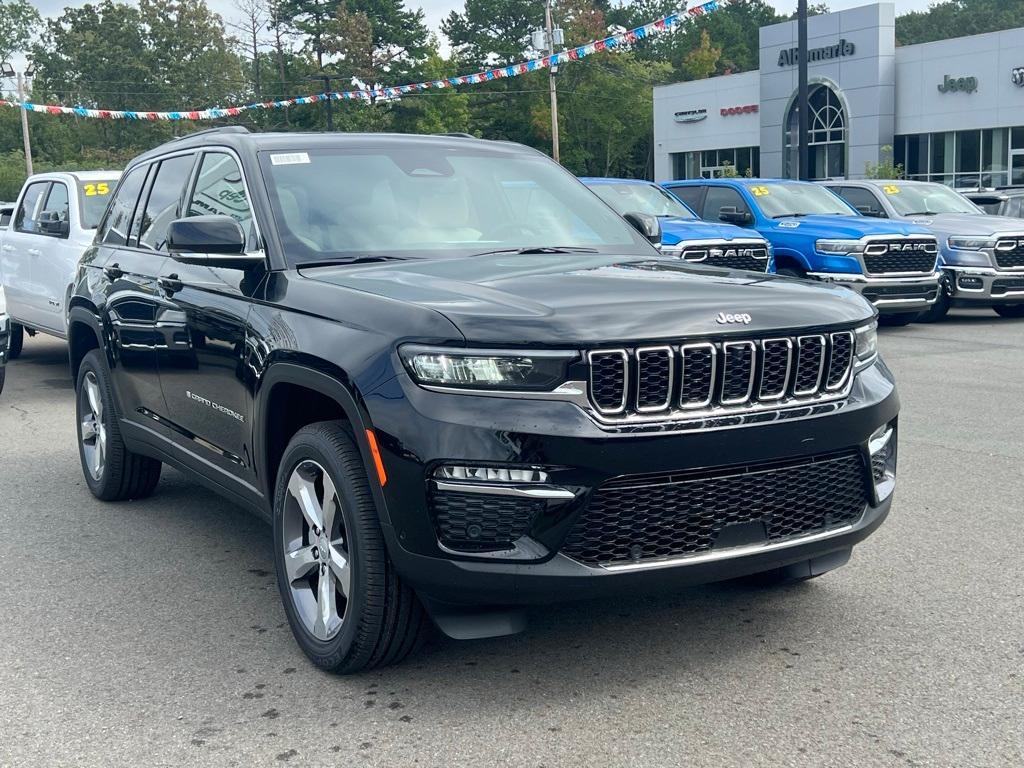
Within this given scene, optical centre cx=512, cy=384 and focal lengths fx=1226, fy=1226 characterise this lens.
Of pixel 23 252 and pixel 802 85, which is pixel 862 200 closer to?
pixel 802 85

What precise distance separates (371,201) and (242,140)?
0.66 metres

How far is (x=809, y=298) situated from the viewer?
158 inches

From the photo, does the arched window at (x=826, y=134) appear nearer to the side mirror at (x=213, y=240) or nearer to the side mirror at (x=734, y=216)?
the side mirror at (x=734, y=216)

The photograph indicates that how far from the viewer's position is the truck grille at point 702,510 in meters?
3.54


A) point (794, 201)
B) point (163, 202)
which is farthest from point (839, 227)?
point (163, 202)

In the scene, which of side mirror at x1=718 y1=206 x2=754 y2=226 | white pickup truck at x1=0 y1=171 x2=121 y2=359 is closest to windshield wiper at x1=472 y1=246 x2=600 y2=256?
white pickup truck at x1=0 y1=171 x2=121 y2=359

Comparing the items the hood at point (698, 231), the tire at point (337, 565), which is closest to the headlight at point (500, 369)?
the tire at point (337, 565)

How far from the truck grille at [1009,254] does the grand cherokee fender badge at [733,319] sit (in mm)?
12680

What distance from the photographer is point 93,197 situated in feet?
37.0

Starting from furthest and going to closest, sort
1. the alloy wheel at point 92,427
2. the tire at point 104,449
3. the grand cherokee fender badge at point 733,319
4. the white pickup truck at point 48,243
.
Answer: the white pickup truck at point 48,243, the alloy wheel at point 92,427, the tire at point 104,449, the grand cherokee fender badge at point 733,319

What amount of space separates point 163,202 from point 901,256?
1074cm

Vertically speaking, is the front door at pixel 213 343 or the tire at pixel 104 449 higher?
the front door at pixel 213 343

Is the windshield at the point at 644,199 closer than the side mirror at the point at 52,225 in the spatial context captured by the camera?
No

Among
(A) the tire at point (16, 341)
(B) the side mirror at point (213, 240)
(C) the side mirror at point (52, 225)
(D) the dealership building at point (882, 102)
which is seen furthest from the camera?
(D) the dealership building at point (882, 102)
